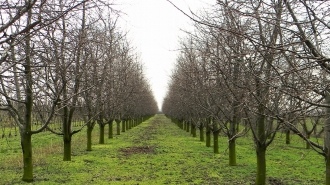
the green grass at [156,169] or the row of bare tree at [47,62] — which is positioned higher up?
the row of bare tree at [47,62]

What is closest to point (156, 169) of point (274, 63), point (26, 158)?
point (26, 158)

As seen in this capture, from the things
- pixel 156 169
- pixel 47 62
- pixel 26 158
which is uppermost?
pixel 47 62

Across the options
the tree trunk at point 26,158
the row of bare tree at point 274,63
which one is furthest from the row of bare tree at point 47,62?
the row of bare tree at point 274,63

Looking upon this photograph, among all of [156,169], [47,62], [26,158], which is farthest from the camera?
[156,169]

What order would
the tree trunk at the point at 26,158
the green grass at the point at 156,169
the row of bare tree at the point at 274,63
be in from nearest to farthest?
the row of bare tree at the point at 274,63, the tree trunk at the point at 26,158, the green grass at the point at 156,169

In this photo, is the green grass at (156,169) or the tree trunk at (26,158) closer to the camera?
the tree trunk at (26,158)

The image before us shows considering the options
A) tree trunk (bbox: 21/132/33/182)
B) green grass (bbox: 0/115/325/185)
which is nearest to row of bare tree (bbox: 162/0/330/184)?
green grass (bbox: 0/115/325/185)

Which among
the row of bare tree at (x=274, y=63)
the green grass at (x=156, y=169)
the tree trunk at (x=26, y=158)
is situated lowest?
the green grass at (x=156, y=169)

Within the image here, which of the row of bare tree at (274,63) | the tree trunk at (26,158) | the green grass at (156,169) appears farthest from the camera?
the green grass at (156,169)

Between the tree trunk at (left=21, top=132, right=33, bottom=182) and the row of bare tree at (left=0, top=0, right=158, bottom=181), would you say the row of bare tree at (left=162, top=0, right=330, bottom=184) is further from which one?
the tree trunk at (left=21, top=132, right=33, bottom=182)

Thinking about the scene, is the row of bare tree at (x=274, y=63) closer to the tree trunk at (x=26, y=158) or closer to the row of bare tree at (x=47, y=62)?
the row of bare tree at (x=47, y=62)

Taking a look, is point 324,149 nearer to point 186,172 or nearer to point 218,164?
point 186,172

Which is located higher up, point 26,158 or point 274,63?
point 274,63

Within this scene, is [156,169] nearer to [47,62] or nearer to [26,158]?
[26,158]
